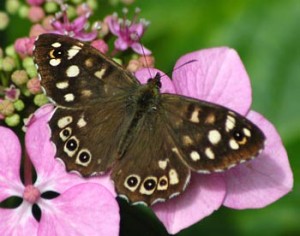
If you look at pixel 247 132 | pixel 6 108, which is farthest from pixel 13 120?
pixel 247 132

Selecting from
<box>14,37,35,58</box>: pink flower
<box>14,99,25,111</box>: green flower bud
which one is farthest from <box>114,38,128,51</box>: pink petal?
<box>14,99,25,111</box>: green flower bud

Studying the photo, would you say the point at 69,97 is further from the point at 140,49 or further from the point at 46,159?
the point at 140,49

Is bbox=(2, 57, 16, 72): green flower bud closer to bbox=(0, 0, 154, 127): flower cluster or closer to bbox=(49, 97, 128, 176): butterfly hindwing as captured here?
bbox=(0, 0, 154, 127): flower cluster

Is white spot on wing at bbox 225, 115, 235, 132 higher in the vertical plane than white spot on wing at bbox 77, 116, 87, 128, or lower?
higher

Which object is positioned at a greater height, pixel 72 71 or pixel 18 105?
pixel 72 71

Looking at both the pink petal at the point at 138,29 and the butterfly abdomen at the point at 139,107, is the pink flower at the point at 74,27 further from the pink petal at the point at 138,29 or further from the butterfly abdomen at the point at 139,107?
the butterfly abdomen at the point at 139,107

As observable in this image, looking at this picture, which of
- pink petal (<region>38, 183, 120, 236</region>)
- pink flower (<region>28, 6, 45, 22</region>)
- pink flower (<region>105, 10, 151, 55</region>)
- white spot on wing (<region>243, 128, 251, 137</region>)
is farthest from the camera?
pink flower (<region>28, 6, 45, 22</region>)

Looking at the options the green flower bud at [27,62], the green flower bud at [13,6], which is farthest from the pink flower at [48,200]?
the green flower bud at [13,6]
